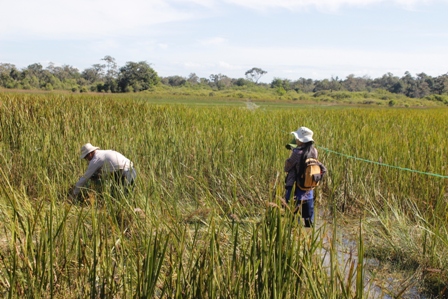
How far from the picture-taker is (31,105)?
7137 mm

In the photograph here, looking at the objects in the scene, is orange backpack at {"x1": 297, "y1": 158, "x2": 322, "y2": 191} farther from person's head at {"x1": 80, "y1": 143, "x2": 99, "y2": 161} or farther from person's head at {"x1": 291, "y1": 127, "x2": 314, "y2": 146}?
person's head at {"x1": 80, "y1": 143, "x2": 99, "y2": 161}

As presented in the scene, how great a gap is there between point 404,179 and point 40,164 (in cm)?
395

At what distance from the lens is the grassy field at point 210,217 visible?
1.98 meters

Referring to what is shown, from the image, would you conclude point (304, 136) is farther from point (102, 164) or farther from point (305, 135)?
point (102, 164)

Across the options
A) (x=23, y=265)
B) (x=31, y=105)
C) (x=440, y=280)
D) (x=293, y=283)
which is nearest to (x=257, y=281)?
(x=293, y=283)

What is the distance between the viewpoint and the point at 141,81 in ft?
116

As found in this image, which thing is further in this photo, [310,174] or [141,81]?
[141,81]

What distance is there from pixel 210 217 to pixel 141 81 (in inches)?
1340

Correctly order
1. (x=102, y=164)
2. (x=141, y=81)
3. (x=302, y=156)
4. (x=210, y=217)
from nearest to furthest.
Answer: (x=210, y=217) < (x=302, y=156) < (x=102, y=164) < (x=141, y=81)

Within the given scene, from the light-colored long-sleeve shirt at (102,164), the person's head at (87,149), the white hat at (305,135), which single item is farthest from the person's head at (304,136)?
the person's head at (87,149)

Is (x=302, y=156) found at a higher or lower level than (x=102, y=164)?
higher

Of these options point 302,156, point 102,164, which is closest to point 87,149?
point 102,164

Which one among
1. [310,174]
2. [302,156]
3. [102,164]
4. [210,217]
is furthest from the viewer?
[102,164]

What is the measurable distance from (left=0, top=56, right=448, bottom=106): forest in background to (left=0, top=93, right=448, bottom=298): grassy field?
1079 inches
